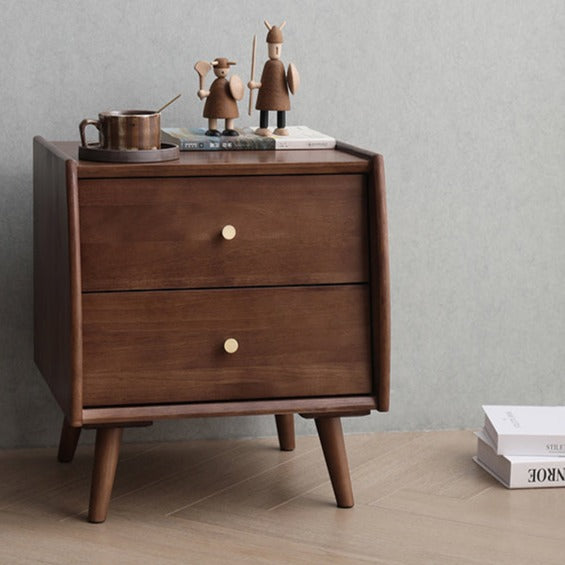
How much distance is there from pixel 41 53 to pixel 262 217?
62 centimetres

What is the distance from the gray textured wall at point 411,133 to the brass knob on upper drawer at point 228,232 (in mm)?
498

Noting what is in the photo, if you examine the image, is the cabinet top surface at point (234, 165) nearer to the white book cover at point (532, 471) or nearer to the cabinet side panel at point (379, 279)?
the cabinet side panel at point (379, 279)

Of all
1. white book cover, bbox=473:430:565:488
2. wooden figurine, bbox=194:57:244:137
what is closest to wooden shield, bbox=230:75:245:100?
wooden figurine, bbox=194:57:244:137

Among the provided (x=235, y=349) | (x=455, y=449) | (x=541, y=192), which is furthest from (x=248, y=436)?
(x=541, y=192)

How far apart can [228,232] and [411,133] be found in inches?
26.1

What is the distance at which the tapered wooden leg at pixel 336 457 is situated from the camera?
1915mm

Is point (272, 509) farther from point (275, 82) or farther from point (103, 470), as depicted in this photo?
point (275, 82)

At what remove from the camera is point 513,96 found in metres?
2.33

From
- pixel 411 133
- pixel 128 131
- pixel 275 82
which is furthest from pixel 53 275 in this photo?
pixel 411 133

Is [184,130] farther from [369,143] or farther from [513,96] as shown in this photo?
[513,96]

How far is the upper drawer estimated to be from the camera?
175 centimetres

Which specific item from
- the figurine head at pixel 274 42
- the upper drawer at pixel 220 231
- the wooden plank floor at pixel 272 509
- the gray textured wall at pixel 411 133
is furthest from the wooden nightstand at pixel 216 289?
the gray textured wall at pixel 411 133

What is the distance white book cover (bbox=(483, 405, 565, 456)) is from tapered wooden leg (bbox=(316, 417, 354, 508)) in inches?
12.6

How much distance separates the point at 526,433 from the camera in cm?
208
